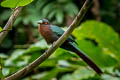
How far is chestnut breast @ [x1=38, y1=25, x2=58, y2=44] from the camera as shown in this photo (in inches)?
89.7

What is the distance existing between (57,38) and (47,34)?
72 mm

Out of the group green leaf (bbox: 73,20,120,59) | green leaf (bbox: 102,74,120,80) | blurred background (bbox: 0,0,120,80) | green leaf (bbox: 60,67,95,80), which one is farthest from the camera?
green leaf (bbox: 73,20,120,59)

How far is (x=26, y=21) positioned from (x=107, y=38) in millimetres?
1349

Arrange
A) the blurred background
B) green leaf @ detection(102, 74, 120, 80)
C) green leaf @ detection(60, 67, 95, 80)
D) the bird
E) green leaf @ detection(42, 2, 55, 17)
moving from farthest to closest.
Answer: green leaf @ detection(42, 2, 55, 17) < the blurred background < green leaf @ detection(60, 67, 95, 80) < green leaf @ detection(102, 74, 120, 80) < the bird

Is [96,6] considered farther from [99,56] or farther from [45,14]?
[99,56]

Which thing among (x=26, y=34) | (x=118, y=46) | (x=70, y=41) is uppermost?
(x=70, y=41)

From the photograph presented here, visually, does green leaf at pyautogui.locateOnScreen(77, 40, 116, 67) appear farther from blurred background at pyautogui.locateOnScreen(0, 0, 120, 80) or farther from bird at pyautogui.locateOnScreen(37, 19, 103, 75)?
bird at pyautogui.locateOnScreen(37, 19, 103, 75)

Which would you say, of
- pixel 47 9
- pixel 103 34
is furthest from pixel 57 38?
pixel 47 9

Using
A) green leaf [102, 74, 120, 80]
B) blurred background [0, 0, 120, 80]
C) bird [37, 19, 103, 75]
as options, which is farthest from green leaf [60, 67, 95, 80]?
bird [37, 19, 103, 75]

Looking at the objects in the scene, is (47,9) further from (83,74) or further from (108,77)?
(108,77)

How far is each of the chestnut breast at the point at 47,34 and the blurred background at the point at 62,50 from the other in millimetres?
455

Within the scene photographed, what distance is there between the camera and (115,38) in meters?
3.96

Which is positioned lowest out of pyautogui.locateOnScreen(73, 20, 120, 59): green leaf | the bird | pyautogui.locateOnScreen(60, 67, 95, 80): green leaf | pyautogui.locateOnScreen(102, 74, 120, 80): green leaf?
pyautogui.locateOnScreen(60, 67, 95, 80): green leaf

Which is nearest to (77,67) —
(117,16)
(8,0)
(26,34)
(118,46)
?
(118,46)
